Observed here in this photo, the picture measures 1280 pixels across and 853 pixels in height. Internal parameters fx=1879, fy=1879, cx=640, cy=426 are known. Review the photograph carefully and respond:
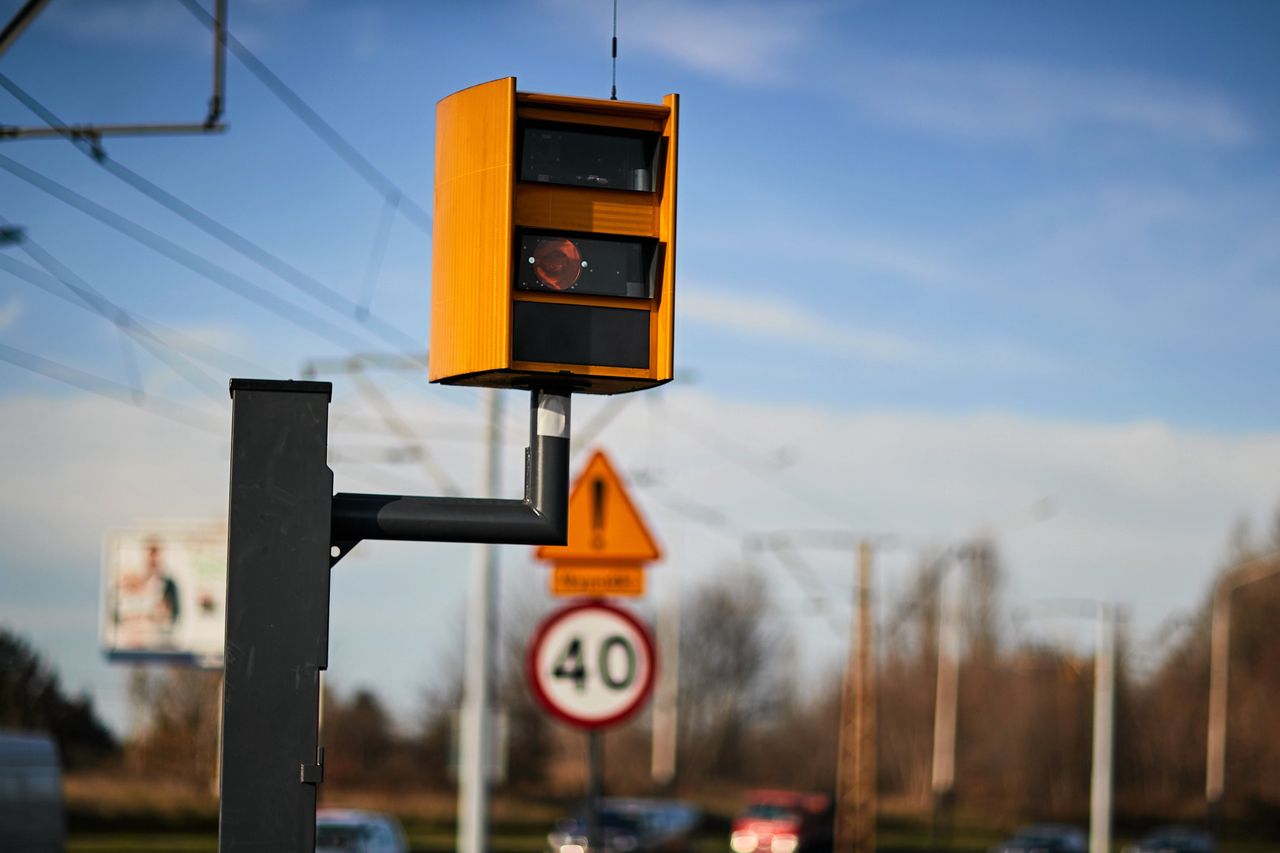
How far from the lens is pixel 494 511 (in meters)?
4.96

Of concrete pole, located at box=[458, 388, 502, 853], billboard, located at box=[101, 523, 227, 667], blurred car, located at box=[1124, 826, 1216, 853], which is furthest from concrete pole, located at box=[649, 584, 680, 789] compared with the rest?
concrete pole, located at box=[458, 388, 502, 853]

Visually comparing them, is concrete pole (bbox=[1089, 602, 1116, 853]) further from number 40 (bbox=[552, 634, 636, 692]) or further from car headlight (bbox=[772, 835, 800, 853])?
number 40 (bbox=[552, 634, 636, 692])

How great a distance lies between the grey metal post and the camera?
4.30 metres

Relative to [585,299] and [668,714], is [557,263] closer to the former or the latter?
[585,299]

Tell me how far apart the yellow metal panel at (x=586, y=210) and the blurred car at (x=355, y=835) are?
1955 cm

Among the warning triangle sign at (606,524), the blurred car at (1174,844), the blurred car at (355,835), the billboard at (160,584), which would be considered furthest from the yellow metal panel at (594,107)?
the blurred car at (1174,844)

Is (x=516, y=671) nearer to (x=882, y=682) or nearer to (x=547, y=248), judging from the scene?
(x=882, y=682)

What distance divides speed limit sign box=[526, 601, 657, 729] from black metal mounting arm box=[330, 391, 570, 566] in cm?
380

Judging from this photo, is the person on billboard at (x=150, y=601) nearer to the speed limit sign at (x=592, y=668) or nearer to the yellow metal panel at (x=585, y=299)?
the speed limit sign at (x=592, y=668)

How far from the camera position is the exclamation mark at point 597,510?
946cm

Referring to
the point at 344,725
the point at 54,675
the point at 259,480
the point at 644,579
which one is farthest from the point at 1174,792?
the point at 259,480

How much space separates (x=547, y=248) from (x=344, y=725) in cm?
6507

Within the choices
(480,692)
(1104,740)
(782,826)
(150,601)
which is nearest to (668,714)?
(782,826)

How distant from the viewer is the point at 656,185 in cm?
477
